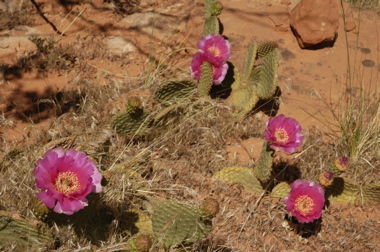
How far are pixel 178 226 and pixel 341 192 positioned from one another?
42.5 inches

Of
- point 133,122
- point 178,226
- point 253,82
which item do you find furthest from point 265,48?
point 178,226

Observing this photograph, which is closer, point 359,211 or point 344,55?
point 359,211

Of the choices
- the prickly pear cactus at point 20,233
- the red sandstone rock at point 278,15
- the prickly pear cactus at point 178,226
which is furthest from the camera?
the red sandstone rock at point 278,15

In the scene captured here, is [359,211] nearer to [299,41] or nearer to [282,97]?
[282,97]

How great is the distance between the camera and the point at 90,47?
13.2ft

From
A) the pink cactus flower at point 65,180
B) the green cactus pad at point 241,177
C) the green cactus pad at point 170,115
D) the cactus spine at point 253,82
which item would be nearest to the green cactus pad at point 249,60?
the cactus spine at point 253,82

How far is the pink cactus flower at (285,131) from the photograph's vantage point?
2496 millimetres

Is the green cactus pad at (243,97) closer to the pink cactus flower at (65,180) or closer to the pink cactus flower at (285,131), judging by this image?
the pink cactus flower at (285,131)

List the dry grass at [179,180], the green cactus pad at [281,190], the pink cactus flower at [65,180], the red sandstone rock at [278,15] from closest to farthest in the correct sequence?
the pink cactus flower at [65,180] < the dry grass at [179,180] < the green cactus pad at [281,190] < the red sandstone rock at [278,15]

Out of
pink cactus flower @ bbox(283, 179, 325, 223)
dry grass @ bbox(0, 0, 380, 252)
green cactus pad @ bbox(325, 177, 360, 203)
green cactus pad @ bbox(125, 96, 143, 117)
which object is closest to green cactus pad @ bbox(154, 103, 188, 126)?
dry grass @ bbox(0, 0, 380, 252)

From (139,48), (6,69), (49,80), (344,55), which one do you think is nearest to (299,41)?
(344,55)

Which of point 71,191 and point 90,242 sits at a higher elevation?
point 71,191

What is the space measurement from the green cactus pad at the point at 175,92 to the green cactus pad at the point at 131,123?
0.25 meters

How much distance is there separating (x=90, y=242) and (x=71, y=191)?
1.22 ft
